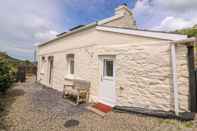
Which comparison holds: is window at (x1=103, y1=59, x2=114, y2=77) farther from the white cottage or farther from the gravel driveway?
the gravel driveway

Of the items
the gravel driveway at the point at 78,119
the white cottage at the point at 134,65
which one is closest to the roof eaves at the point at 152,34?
the white cottage at the point at 134,65

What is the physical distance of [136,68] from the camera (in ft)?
17.0

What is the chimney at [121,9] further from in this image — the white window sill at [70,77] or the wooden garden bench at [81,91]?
the wooden garden bench at [81,91]

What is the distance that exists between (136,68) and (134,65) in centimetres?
15

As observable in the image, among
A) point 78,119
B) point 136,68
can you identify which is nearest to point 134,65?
point 136,68

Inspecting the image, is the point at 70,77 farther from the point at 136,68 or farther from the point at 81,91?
the point at 136,68

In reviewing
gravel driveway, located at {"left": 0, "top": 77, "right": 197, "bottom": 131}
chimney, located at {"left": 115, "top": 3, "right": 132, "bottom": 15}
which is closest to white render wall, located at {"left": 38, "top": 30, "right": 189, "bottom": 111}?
gravel driveway, located at {"left": 0, "top": 77, "right": 197, "bottom": 131}

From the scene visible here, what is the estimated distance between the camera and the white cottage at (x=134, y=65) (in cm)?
422

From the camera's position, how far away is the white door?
6164 millimetres

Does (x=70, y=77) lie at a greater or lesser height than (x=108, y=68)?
lesser

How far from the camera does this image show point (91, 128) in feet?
13.6

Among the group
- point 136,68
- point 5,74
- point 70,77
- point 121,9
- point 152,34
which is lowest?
point 70,77

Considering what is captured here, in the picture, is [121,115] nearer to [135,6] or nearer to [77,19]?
[135,6]

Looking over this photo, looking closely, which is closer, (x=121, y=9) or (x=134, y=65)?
(x=134, y=65)
